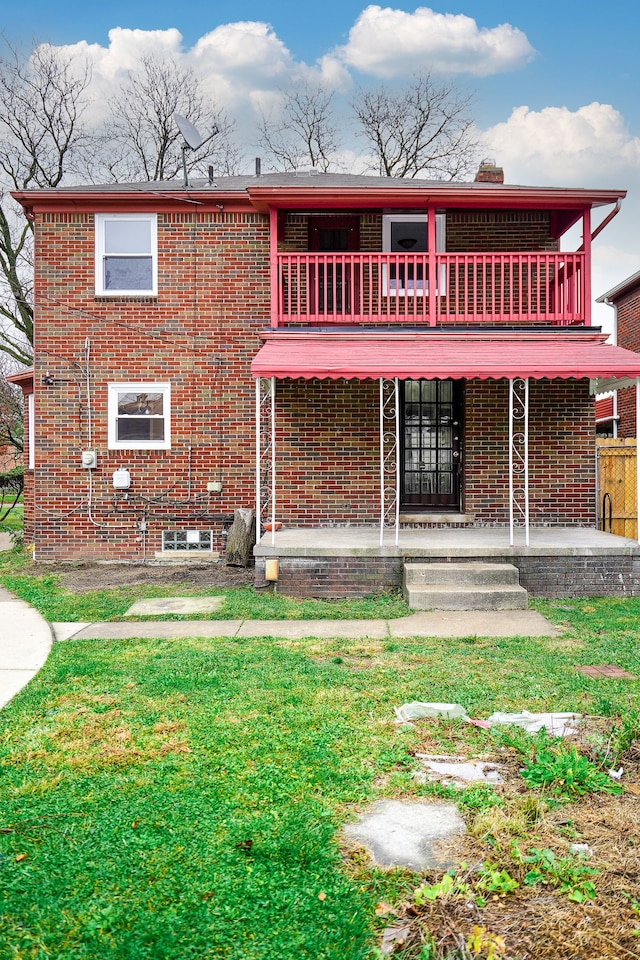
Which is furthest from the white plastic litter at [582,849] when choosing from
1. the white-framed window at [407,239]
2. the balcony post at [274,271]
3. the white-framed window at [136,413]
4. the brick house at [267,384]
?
the white-framed window at [136,413]

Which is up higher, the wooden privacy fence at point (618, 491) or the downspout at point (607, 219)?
the downspout at point (607, 219)

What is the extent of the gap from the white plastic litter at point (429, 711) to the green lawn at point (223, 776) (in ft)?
0.49

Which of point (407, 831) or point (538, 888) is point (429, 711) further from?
point (538, 888)

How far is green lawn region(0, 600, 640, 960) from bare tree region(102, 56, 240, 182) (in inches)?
913

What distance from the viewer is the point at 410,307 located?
11.9 metres

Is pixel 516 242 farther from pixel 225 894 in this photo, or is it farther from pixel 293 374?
pixel 225 894

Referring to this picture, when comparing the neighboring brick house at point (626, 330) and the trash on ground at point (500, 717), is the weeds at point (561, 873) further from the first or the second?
the neighboring brick house at point (626, 330)

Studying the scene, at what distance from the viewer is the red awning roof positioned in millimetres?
9062

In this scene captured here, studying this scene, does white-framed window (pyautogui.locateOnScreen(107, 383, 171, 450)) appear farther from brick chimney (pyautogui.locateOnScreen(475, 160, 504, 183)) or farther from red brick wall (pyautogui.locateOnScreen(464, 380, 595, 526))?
brick chimney (pyautogui.locateOnScreen(475, 160, 504, 183))

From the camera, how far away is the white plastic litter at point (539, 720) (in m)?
4.40

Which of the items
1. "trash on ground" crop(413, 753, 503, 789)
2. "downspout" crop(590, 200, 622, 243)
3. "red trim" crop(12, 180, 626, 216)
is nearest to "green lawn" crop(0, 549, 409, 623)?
"trash on ground" crop(413, 753, 503, 789)

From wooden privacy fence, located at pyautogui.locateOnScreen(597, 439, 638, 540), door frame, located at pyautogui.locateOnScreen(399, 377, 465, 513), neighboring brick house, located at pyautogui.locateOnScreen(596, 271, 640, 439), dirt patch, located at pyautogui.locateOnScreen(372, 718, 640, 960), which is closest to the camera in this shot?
dirt patch, located at pyautogui.locateOnScreen(372, 718, 640, 960)

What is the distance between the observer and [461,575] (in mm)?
8703

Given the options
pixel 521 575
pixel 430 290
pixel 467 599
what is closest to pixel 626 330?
pixel 430 290
